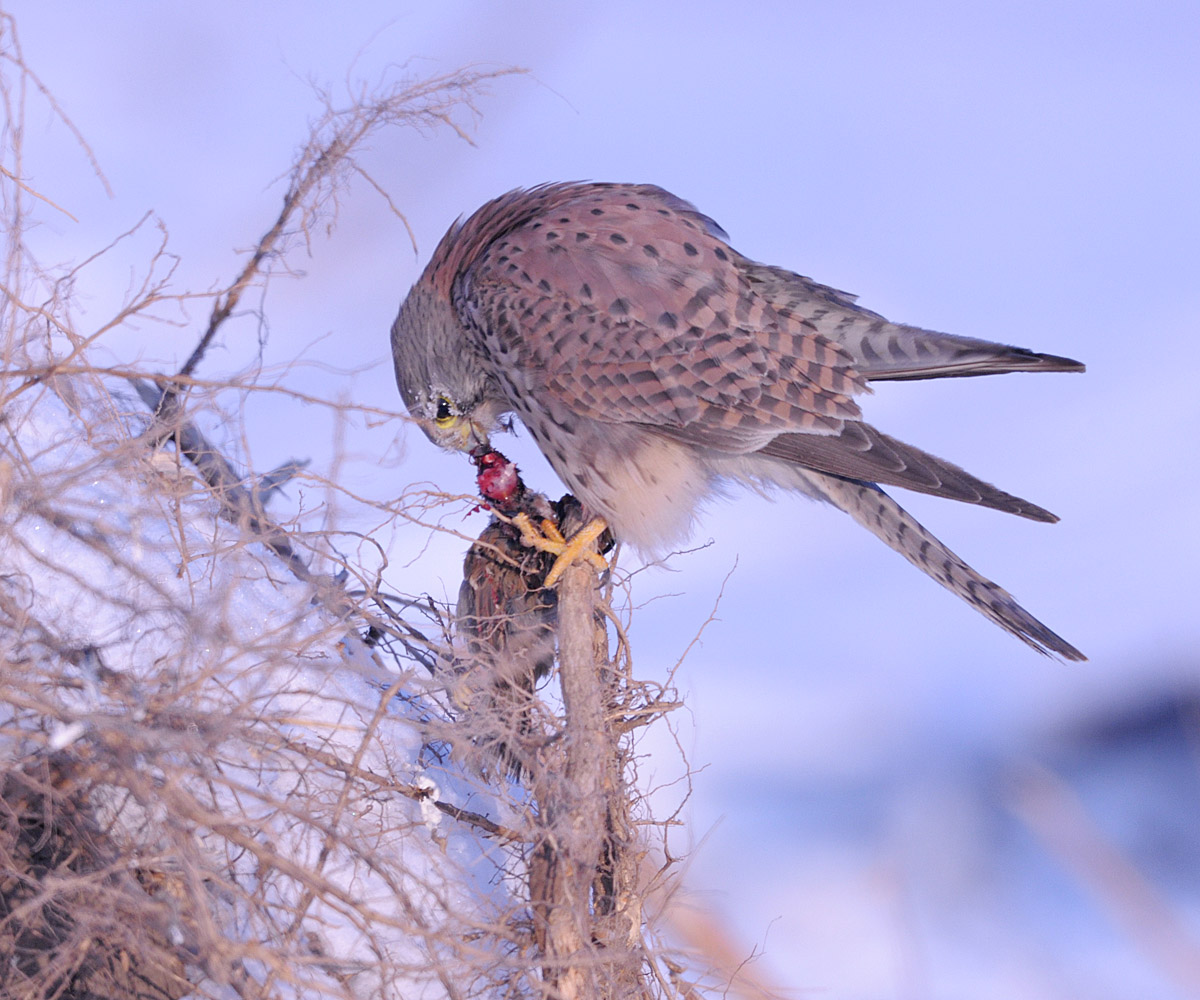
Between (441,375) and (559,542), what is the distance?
0.57m

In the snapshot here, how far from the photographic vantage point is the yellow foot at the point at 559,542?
6.42ft

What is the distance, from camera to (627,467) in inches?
82.0

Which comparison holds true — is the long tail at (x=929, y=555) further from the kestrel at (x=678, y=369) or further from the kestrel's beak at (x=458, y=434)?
the kestrel's beak at (x=458, y=434)

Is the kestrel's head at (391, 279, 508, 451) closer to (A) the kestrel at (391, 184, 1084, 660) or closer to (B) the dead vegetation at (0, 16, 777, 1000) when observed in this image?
(A) the kestrel at (391, 184, 1084, 660)

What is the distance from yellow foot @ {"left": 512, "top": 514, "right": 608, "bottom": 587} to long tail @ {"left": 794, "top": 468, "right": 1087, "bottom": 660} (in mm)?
567

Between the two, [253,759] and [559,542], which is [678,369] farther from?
[253,759]

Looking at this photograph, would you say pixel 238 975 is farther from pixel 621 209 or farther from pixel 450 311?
pixel 621 209

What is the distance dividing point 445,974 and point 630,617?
0.80 m

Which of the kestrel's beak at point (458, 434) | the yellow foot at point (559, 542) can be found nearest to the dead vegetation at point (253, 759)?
the yellow foot at point (559, 542)

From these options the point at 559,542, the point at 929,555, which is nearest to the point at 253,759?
the point at 559,542

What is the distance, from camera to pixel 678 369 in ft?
6.79

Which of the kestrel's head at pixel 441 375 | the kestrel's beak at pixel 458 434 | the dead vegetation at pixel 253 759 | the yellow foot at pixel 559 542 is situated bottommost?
the dead vegetation at pixel 253 759

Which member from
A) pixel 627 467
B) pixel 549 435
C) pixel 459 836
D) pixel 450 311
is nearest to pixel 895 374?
pixel 627 467

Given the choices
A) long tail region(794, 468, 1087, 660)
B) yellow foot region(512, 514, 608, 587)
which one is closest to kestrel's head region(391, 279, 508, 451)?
yellow foot region(512, 514, 608, 587)
